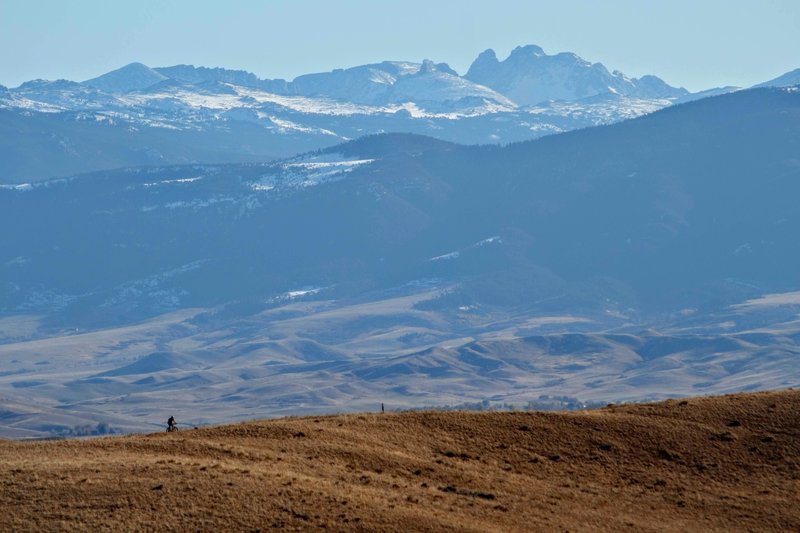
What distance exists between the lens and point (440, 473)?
221ft

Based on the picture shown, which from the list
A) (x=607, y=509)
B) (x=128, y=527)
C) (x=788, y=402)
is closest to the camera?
(x=128, y=527)

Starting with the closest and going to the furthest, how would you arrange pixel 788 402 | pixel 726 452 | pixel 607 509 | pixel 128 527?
1. pixel 128 527
2. pixel 607 509
3. pixel 726 452
4. pixel 788 402

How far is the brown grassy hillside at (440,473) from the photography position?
2367 inches

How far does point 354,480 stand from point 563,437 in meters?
12.5

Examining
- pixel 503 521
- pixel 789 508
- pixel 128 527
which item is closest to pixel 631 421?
pixel 789 508

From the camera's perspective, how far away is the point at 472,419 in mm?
75688

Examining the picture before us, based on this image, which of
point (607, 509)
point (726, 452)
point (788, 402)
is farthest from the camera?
point (788, 402)

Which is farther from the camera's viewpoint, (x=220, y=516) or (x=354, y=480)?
(x=354, y=480)

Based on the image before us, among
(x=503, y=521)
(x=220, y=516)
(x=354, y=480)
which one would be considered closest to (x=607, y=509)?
(x=503, y=521)

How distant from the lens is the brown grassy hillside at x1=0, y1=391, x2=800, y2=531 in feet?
197

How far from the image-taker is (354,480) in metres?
64.9

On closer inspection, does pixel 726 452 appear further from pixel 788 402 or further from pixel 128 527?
pixel 128 527

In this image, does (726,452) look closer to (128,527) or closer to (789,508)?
(789,508)

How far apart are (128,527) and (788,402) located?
3553 centimetres
